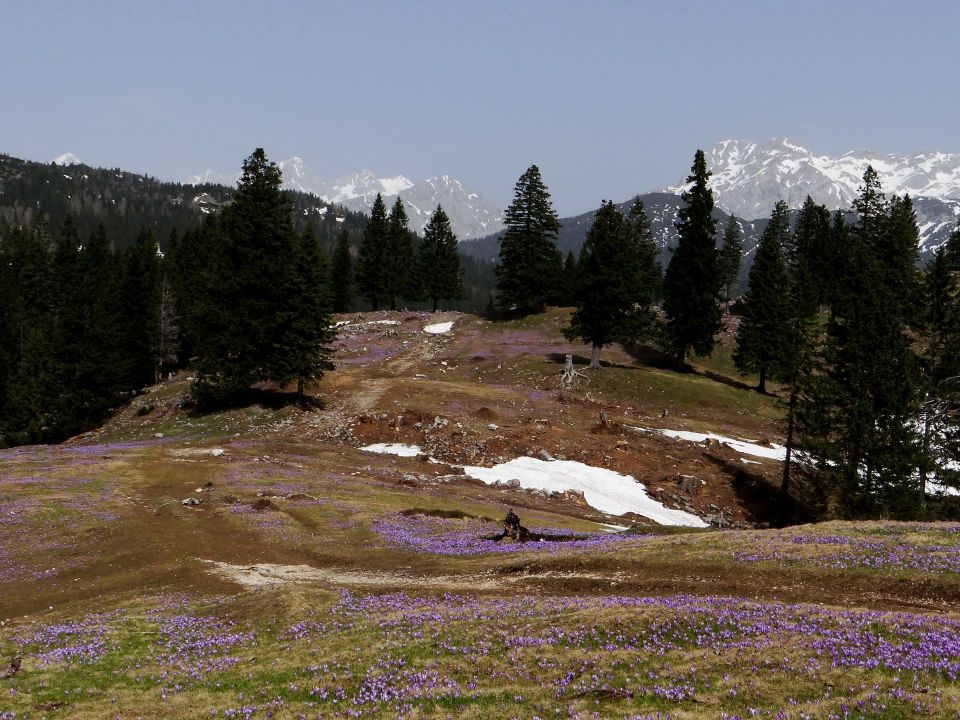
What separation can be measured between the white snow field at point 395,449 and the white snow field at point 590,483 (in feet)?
16.8

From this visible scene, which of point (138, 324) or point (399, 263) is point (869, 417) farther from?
point (399, 263)

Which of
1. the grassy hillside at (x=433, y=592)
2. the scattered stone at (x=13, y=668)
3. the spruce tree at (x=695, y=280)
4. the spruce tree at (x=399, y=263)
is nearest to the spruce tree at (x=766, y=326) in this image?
the spruce tree at (x=695, y=280)

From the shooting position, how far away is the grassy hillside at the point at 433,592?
12008 millimetres

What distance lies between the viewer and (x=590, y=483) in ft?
149

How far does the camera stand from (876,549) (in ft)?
68.9

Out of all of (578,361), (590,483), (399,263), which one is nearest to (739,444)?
(590,483)

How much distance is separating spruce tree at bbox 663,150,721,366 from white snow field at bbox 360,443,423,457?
39883 mm

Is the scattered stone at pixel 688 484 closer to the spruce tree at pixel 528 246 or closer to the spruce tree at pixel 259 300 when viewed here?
the spruce tree at pixel 259 300

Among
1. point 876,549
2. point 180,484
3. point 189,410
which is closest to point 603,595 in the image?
point 876,549

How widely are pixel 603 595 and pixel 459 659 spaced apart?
22.8 feet

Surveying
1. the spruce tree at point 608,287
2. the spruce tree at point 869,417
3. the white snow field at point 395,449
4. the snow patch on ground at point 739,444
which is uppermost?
the spruce tree at point 608,287

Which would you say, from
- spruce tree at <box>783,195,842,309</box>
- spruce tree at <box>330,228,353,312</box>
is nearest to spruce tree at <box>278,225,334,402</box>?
spruce tree at <box>783,195,842,309</box>

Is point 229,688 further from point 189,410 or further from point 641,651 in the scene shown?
point 189,410

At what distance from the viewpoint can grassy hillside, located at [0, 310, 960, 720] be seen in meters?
12.0
